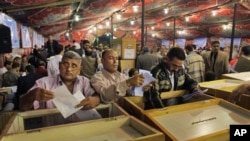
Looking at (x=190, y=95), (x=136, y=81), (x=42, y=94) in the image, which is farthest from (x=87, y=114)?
(x=190, y=95)

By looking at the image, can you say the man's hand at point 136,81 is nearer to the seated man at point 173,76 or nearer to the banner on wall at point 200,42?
the seated man at point 173,76

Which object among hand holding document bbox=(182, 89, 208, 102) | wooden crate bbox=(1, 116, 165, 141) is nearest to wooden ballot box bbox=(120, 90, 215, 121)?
hand holding document bbox=(182, 89, 208, 102)

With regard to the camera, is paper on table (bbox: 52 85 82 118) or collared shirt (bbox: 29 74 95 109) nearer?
paper on table (bbox: 52 85 82 118)

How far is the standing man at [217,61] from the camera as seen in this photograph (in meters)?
4.19

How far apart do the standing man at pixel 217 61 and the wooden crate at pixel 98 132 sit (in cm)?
340

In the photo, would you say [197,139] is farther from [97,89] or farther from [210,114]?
[97,89]

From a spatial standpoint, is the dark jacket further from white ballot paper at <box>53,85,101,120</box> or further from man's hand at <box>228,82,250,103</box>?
white ballot paper at <box>53,85,101,120</box>

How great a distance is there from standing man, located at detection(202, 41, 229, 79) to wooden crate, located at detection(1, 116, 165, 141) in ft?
11.2

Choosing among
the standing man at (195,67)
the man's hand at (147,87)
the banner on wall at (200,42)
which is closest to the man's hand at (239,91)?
the man's hand at (147,87)

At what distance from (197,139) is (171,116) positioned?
319 millimetres

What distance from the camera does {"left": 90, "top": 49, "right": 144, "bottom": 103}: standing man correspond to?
1605mm

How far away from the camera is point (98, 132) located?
116 cm

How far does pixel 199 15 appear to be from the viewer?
13375mm

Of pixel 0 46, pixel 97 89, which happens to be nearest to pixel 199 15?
pixel 0 46
